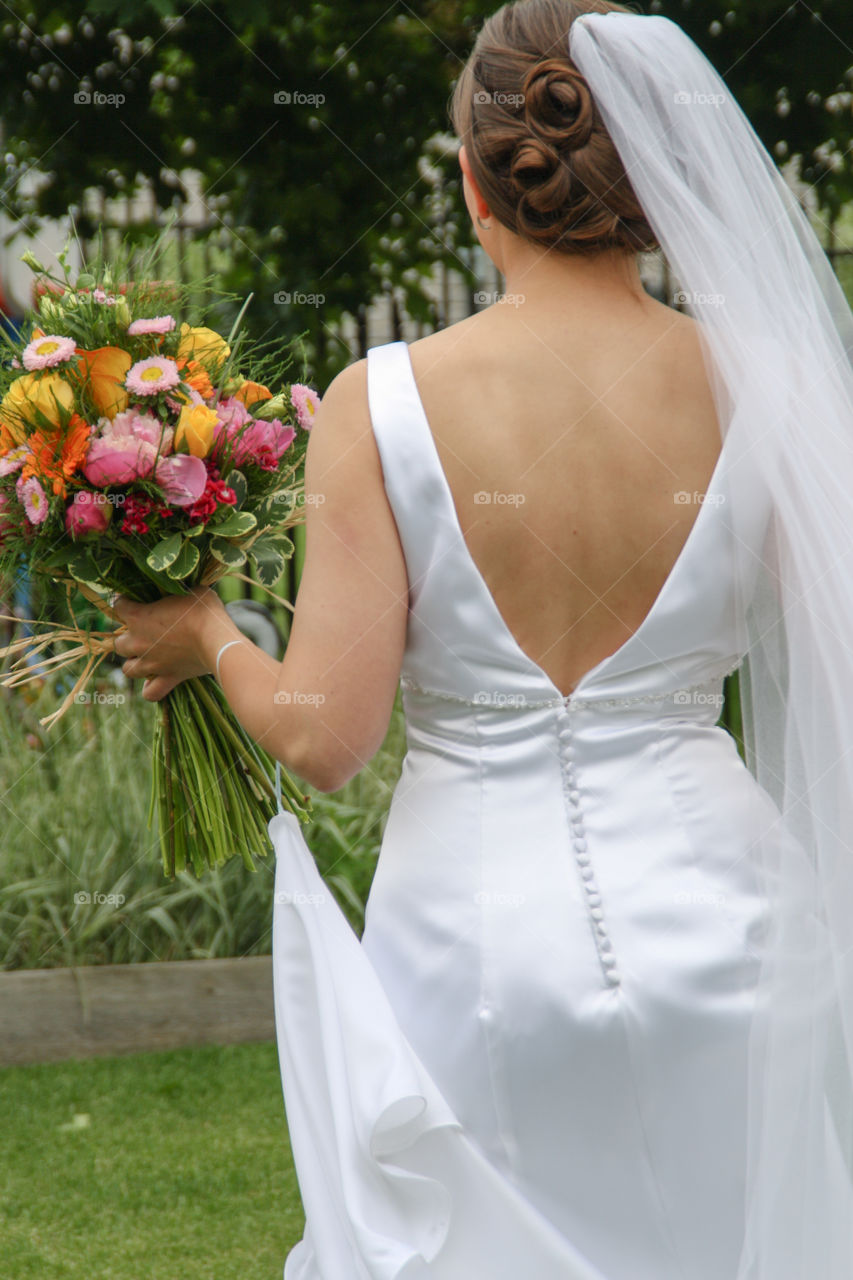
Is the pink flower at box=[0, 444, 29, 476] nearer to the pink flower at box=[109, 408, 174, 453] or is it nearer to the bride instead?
the pink flower at box=[109, 408, 174, 453]

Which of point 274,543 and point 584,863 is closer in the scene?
point 584,863

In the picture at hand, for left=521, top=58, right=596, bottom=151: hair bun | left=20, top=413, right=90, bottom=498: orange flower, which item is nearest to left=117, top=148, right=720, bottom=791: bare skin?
left=521, top=58, right=596, bottom=151: hair bun

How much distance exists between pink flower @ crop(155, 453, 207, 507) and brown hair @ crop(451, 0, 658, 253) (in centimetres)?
58

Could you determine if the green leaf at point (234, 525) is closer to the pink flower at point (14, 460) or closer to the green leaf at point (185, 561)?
the green leaf at point (185, 561)

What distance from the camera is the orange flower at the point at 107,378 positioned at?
1.93 m

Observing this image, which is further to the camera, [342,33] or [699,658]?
[342,33]

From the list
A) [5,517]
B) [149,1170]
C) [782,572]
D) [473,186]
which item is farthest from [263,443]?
[149,1170]

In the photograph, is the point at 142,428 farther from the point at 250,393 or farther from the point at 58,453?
the point at 250,393

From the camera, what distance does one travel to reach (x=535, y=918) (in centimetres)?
158

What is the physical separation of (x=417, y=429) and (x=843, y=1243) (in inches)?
41.6

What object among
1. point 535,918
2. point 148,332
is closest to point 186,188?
point 148,332

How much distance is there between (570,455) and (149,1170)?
2.81 meters

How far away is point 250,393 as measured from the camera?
207 cm

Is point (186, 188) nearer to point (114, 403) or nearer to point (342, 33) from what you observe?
point (342, 33)
